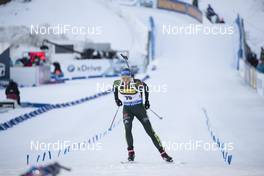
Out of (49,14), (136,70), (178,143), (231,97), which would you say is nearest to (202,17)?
(136,70)

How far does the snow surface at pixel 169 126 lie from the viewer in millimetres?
6945

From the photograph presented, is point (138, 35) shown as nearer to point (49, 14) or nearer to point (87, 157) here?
point (49, 14)

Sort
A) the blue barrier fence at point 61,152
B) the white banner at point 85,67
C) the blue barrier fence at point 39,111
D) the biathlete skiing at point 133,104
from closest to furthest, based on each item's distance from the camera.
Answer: the biathlete skiing at point 133,104
the blue barrier fence at point 61,152
the blue barrier fence at point 39,111
the white banner at point 85,67

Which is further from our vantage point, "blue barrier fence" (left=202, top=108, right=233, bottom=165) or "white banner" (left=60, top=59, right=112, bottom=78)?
"white banner" (left=60, top=59, right=112, bottom=78)

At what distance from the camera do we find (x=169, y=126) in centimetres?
1167

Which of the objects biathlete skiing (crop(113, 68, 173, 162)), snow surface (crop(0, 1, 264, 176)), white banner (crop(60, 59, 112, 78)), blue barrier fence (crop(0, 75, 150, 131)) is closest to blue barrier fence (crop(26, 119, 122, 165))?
snow surface (crop(0, 1, 264, 176))

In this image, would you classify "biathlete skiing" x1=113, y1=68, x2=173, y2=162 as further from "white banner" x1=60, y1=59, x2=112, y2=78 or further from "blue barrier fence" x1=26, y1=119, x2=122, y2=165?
"white banner" x1=60, y1=59, x2=112, y2=78

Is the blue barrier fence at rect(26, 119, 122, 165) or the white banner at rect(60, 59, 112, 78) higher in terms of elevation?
the white banner at rect(60, 59, 112, 78)

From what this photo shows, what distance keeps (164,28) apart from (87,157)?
27.5 metres

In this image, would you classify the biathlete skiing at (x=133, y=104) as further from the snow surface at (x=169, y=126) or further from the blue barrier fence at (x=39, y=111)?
the blue barrier fence at (x=39, y=111)

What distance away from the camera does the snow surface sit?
6.94 metres

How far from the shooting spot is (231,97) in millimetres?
16797

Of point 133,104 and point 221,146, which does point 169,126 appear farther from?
point 133,104

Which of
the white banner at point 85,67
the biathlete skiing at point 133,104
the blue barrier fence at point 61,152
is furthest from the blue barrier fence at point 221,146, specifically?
the white banner at point 85,67
